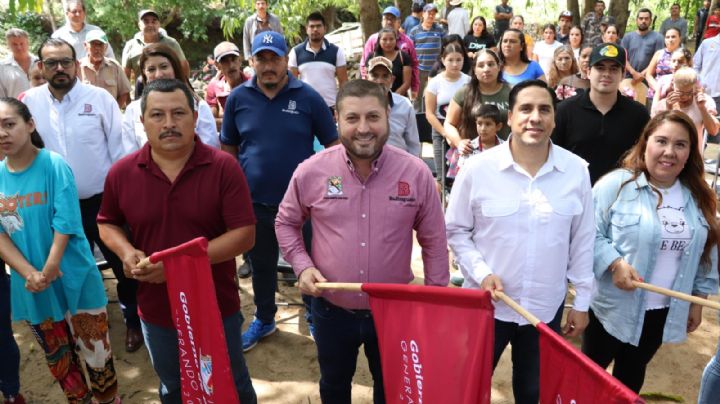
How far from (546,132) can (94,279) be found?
2.79 m

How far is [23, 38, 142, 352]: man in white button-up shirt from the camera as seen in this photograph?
4.14m

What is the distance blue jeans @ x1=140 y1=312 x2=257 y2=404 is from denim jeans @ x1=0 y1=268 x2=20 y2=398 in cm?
120

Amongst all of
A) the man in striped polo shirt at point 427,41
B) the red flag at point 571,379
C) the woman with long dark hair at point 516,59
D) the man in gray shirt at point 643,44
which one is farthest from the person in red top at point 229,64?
the man in gray shirt at point 643,44

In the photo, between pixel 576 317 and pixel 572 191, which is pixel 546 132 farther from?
pixel 576 317

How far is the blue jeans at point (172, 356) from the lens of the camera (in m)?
3.00

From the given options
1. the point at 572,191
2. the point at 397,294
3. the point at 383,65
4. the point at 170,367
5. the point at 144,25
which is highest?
the point at 144,25

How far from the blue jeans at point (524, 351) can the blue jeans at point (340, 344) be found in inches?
26.3

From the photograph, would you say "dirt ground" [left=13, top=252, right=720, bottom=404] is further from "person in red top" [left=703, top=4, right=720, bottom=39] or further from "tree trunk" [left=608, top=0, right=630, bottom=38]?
"tree trunk" [left=608, top=0, right=630, bottom=38]

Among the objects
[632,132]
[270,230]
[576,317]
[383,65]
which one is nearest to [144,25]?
[383,65]

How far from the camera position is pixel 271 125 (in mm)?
4184

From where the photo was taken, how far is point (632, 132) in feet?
13.1

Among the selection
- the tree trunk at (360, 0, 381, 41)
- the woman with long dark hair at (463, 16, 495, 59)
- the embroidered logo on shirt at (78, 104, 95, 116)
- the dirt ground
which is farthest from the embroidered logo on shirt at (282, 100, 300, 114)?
the tree trunk at (360, 0, 381, 41)

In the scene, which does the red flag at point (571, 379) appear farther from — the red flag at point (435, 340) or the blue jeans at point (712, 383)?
the blue jeans at point (712, 383)

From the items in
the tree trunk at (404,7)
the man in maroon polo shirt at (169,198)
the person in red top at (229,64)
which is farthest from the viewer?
the tree trunk at (404,7)
